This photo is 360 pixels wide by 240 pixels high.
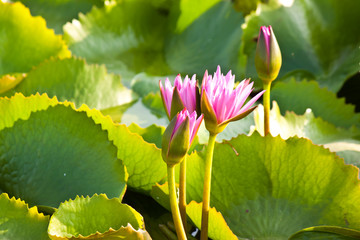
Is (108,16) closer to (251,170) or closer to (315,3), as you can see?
(315,3)

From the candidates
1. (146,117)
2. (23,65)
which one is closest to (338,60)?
(146,117)

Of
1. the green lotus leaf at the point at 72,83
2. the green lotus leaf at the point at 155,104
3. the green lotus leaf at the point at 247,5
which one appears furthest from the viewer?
the green lotus leaf at the point at 247,5

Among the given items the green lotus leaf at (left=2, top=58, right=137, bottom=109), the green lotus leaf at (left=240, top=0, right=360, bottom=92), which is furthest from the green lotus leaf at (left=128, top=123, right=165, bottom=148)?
the green lotus leaf at (left=240, top=0, right=360, bottom=92)

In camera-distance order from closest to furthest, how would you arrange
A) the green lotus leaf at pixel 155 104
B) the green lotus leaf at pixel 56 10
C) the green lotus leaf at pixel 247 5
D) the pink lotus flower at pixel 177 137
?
1. the pink lotus flower at pixel 177 137
2. the green lotus leaf at pixel 155 104
3. the green lotus leaf at pixel 56 10
4. the green lotus leaf at pixel 247 5

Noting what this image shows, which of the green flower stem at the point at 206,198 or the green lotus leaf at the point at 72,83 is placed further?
the green lotus leaf at the point at 72,83

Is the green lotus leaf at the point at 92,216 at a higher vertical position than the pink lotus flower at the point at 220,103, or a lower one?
lower

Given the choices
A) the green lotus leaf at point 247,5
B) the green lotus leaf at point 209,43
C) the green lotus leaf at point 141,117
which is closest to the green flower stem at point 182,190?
the green lotus leaf at point 141,117

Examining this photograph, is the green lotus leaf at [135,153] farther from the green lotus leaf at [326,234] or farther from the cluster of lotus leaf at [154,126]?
the green lotus leaf at [326,234]
